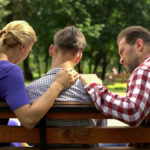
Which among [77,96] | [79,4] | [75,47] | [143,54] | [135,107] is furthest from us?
[79,4]

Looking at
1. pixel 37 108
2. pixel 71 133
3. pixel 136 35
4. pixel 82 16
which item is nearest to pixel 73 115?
pixel 71 133

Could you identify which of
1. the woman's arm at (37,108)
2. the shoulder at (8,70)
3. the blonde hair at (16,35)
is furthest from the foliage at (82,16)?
the woman's arm at (37,108)

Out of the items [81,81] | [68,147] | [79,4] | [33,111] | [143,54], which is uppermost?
[79,4]

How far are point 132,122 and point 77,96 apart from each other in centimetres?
44

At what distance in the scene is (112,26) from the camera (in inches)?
1102

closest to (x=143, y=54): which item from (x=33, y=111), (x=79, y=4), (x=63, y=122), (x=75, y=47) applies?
(x=75, y=47)

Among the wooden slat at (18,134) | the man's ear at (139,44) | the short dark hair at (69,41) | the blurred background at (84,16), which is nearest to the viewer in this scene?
the wooden slat at (18,134)

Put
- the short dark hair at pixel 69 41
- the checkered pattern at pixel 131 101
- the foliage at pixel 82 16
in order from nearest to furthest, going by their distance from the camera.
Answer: the checkered pattern at pixel 131 101 < the short dark hair at pixel 69 41 < the foliage at pixel 82 16

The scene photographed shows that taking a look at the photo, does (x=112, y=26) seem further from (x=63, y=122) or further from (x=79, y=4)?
(x=63, y=122)

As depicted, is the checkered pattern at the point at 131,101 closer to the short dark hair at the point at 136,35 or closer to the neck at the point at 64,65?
the neck at the point at 64,65

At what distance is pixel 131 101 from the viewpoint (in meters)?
2.02

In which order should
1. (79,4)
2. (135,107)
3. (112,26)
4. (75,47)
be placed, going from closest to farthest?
(135,107) < (75,47) < (79,4) < (112,26)

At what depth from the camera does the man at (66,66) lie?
2217 millimetres

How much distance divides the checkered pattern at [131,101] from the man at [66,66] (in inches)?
6.3
